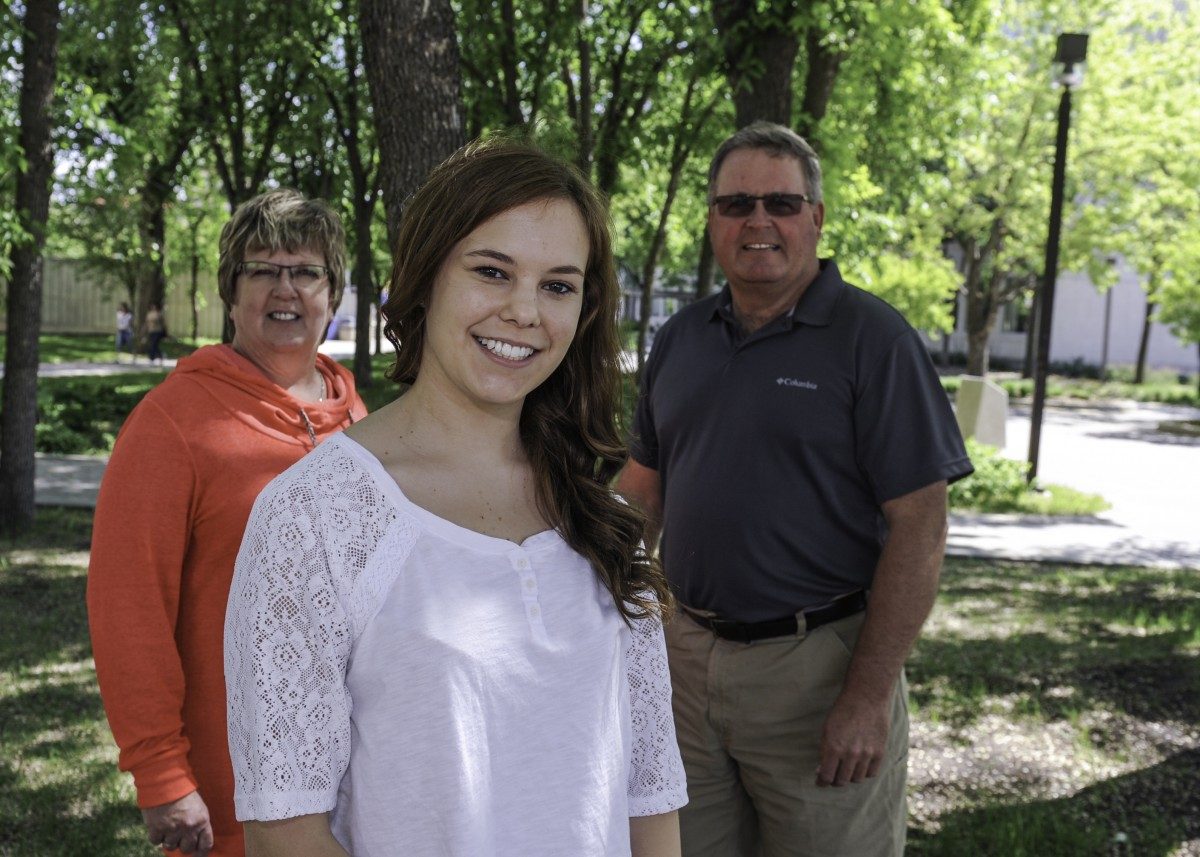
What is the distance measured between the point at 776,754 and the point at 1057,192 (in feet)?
41.9

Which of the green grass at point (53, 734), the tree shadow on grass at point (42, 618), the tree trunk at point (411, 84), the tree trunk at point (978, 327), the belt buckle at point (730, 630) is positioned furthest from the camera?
the tree trunk at point (978, 327)

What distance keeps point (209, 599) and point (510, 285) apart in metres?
1.19

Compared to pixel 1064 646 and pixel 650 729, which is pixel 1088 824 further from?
pixel 650 729

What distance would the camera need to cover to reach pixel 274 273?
117 inches

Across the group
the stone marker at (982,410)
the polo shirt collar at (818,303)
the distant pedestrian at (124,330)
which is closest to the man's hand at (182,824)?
the polo shirt collar at (818,303)

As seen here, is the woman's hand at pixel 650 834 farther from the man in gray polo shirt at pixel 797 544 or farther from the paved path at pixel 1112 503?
the paved path at pixel 1112 503

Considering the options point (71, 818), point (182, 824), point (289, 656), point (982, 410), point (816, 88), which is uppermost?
point (816, 88)

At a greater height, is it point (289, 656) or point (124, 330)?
point (289, 656)

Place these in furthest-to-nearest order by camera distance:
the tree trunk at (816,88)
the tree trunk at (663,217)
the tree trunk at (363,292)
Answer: the tree trunk at (363,292)
the tree trunk at (663,217)
the tree trunk at (816,88)

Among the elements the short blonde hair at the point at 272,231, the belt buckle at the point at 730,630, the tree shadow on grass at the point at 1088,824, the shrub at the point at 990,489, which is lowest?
the tree shadow on grass at the point at 1088,824

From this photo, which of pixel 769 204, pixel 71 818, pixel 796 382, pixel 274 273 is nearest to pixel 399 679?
pixel 274 273

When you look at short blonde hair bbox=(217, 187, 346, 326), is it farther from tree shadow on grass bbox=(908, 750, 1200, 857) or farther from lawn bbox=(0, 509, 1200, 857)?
tree shadow on grass bbox=(908, 750, 1200, 857)

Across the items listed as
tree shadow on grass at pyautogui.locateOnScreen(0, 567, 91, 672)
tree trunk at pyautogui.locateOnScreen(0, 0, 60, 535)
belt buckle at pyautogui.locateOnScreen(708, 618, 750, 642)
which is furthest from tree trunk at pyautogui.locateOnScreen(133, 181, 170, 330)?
belt buckle at pyautogui.locateOnScreen(708, 618, 750, 642)

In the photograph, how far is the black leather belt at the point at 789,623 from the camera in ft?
10.7
